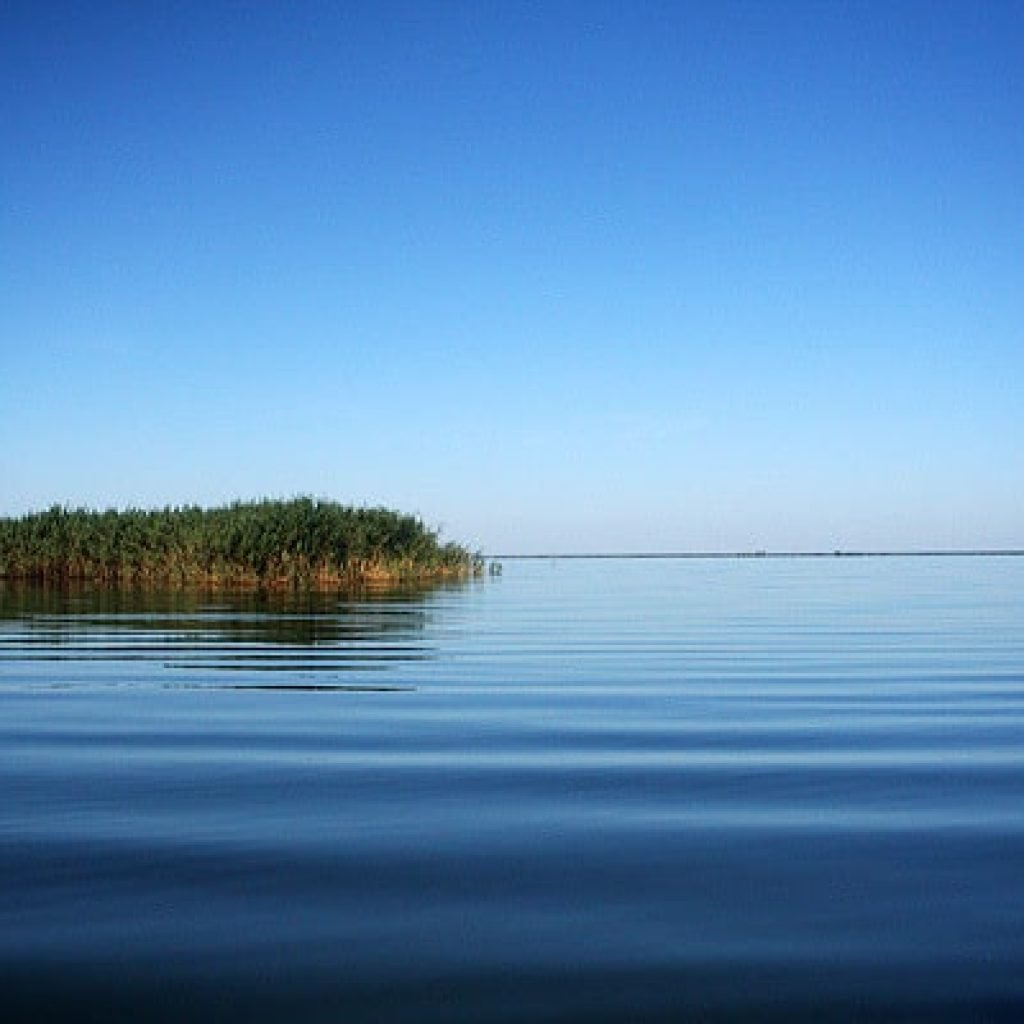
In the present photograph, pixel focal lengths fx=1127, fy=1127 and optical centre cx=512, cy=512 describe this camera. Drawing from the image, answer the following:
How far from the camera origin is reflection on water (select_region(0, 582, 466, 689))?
11.6 meters

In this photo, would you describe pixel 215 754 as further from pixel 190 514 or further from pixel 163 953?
pixel 190 514

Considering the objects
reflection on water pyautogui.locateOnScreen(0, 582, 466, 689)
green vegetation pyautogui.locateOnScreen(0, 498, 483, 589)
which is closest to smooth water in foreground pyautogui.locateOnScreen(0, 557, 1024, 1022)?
reflection on water pyautogui.locateOnScreen(0, 582, 466, 689)

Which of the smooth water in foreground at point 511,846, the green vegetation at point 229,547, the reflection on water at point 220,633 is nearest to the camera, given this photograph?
the smooth water in foreground at point 511,846

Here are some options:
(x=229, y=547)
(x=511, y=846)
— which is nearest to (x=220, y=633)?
(x=511, y=846)

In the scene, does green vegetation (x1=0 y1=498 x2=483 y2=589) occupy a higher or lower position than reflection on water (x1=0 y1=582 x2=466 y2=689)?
higher

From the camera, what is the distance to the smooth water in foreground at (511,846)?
107 inches

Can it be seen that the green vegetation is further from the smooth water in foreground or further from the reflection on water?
the smooth water in foreground

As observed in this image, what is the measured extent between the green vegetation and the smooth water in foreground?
27.1m

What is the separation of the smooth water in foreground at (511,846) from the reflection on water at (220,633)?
4.77 ft

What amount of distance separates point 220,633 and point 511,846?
1228 cm

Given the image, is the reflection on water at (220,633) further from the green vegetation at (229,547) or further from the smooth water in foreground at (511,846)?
the green vegetation at (229,547)

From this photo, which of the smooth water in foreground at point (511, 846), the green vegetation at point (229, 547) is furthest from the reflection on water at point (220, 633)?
the green vegetation at point (229, 547)

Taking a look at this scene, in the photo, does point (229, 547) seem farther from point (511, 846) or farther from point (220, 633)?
point (511, 846)

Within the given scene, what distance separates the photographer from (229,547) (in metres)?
36.8
